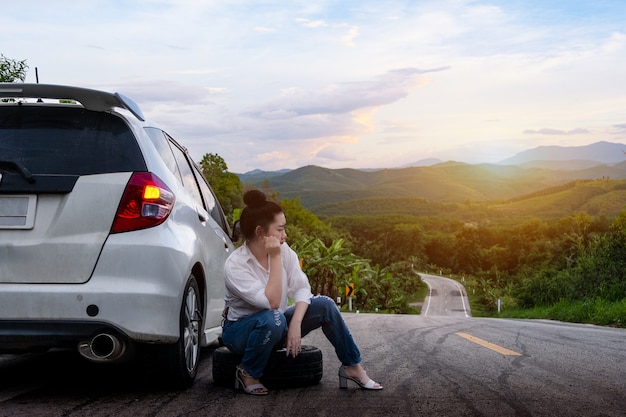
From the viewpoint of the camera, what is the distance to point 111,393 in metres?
4.91

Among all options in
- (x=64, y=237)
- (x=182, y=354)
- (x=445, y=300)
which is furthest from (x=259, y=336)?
(x=445, y=300)

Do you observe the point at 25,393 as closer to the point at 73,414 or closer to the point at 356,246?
the point at 73,414

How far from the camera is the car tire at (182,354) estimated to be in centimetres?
482

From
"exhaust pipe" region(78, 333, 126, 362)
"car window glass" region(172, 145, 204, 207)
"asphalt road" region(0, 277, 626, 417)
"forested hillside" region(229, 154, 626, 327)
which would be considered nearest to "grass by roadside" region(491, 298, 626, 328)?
"forested hillside" region(229, 154, 626, 327)

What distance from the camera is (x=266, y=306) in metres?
4.92

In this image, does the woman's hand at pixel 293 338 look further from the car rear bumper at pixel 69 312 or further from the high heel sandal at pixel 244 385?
the car rear bumper at pixel 69 312

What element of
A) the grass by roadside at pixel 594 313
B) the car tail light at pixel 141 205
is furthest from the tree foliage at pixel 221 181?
the car tail light at pixel 141 205

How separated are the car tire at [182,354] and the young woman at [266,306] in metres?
0.24

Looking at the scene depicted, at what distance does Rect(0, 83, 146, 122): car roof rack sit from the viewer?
187 inches

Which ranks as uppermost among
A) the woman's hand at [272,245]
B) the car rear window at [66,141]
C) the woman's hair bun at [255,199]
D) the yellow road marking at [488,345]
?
the car rear window at [66,141]

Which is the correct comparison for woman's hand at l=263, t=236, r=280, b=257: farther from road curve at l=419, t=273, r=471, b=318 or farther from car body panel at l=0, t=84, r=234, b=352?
road curve at l=419, t=273, r=471, b=318

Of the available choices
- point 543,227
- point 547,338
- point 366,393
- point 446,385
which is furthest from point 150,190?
point 543,227

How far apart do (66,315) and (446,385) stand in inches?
94.8

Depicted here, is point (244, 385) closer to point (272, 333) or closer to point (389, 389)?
point (272, 333)
